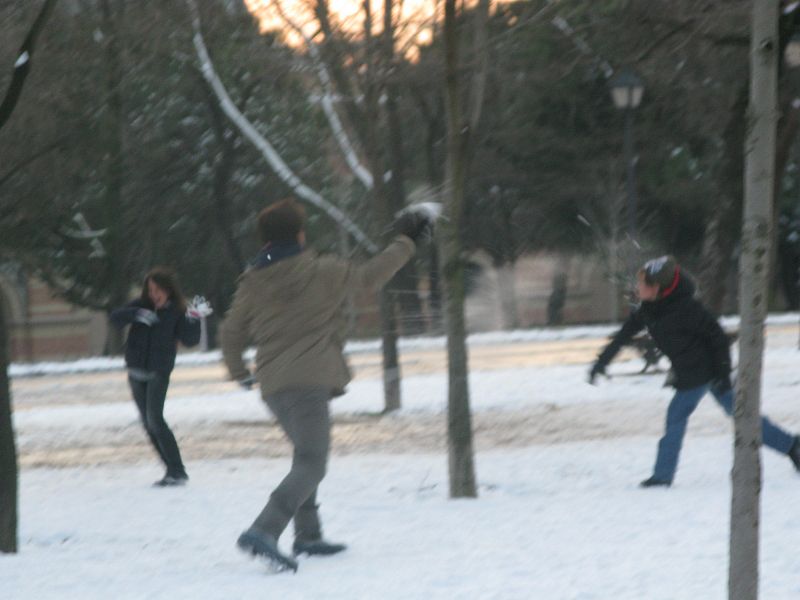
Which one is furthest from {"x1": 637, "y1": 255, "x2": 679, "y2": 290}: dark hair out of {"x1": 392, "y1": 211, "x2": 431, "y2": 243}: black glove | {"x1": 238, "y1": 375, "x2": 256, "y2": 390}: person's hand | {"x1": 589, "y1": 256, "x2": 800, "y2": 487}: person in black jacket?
{"x1": 238, "y1": 375, "x2": 256, "y2": 390}: person's hand

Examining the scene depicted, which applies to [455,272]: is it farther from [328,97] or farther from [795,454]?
[328,97]

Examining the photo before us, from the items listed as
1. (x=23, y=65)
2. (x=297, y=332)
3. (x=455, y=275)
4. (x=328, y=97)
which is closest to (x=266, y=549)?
(x=297, y=332)

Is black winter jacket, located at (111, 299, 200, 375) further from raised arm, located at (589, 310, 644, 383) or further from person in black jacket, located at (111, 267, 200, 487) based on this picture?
raised arm, located at (589, 310, 644, 383)

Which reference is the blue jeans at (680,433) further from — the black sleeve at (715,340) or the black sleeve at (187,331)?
the black sleeve at (187,331)

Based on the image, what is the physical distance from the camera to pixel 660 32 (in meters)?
18.1

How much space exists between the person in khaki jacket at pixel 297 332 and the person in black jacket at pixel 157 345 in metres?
4.18

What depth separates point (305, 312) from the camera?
7422 millimetres

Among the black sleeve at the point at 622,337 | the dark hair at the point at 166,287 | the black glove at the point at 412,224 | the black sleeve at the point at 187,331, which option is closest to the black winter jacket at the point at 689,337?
the black sleeve at the point at 622,337

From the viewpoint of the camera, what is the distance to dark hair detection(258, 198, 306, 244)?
7.52 m

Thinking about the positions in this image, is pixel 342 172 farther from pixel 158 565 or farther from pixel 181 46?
pixel 158 565

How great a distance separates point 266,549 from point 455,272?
304 cm

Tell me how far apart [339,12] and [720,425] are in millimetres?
5192

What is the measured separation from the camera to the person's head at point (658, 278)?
10.1m

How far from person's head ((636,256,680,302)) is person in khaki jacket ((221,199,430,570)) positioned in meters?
2.90
